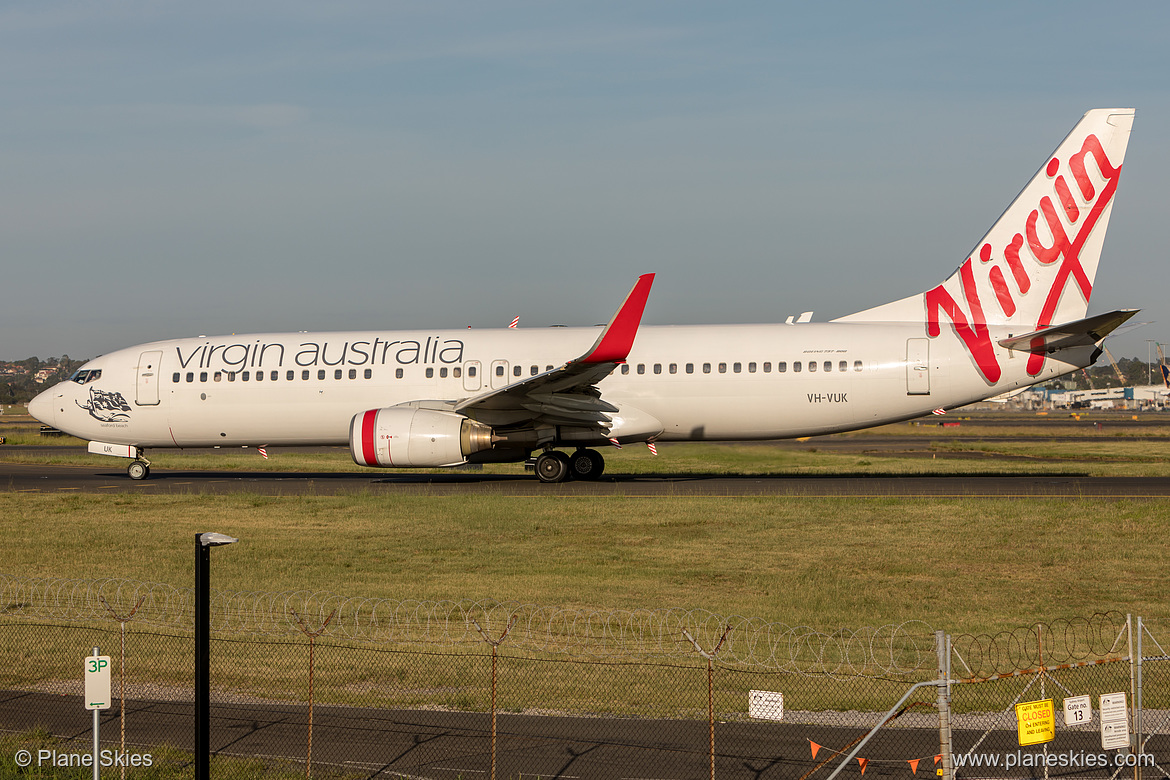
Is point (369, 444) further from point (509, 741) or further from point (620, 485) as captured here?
point (509, 741)

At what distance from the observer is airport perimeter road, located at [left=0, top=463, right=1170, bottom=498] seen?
1058 inches

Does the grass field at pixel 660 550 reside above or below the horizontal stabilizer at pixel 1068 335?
below

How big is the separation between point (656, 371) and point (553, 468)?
4074mm

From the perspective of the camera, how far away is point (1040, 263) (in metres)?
28.1

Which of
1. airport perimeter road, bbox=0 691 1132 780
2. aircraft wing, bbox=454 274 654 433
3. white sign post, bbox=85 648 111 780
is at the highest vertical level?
aircraft wing, bbox=454 274 654 433

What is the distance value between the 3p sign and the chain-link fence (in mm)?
1388

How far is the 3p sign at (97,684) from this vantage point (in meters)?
7.83

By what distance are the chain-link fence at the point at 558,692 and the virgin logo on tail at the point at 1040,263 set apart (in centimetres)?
1531

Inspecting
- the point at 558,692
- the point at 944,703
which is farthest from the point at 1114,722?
the point at 558,692

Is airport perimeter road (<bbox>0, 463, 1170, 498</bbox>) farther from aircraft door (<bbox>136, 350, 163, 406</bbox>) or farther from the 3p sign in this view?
the 3p sign

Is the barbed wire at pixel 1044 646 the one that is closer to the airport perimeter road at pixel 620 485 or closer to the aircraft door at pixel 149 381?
the airport perimeter road at pixel 620 485

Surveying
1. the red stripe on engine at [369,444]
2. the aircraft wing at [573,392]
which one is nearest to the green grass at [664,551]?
the red stripe on engine at [369,444]

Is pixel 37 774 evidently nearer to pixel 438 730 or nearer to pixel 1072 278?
pixel 438 730

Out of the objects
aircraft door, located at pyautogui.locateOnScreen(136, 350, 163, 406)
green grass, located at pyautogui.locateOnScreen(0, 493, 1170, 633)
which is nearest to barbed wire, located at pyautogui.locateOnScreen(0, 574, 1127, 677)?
green grass, located at pyautogui.locateOnScreen(0, 493, 1170, 633)
